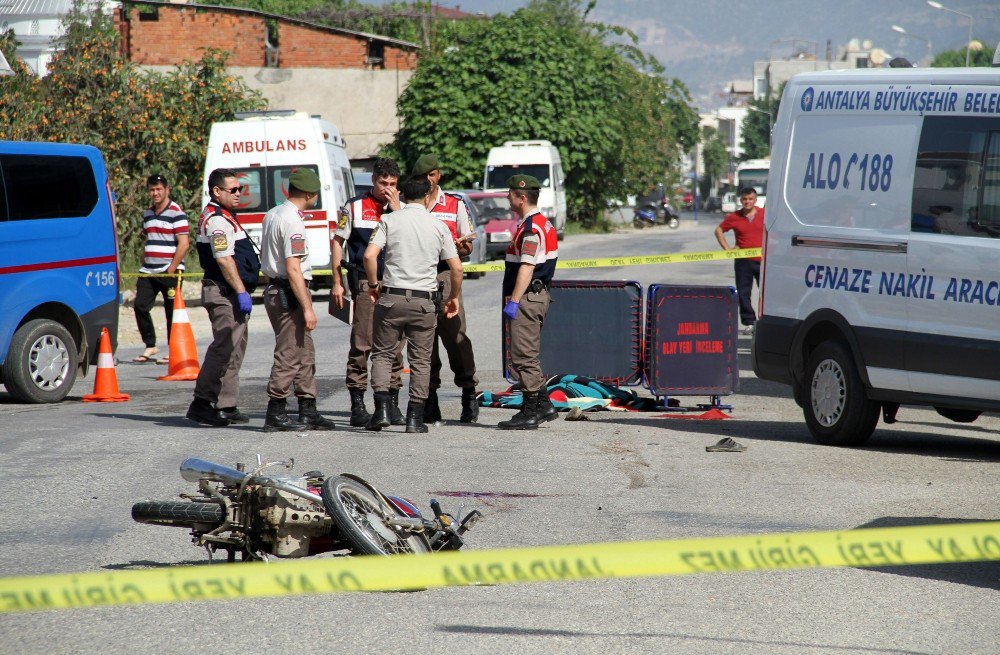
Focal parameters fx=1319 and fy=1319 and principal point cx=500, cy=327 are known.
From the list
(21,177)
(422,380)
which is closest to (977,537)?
(422,380)

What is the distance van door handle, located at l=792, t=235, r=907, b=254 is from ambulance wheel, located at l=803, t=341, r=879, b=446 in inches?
27.1

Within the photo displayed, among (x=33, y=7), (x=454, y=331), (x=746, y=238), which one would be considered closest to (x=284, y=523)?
(x=454, y=331)

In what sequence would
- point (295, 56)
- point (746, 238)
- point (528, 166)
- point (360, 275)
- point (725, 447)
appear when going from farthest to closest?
1. point (295, 56)
2. point (528, 166)
3. point (746, 238)
4. point (360, 275)
5. point (725, 447)

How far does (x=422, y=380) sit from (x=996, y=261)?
385 centimetres

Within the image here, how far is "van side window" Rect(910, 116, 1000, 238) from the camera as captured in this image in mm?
8125

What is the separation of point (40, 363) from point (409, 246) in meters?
4.02

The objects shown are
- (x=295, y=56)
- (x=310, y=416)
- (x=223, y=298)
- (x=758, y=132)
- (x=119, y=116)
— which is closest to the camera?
(x=310, y=416)

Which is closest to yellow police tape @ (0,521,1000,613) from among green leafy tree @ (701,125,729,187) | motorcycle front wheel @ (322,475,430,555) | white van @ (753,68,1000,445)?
motorcycle front wheel @ (322,475,430,555)

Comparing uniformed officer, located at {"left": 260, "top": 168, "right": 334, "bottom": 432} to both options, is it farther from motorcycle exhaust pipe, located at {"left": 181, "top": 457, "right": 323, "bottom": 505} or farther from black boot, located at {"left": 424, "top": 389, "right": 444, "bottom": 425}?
motorcycle exhaust pipe, located at {"left": 181, "top": 457, "right": 323, "bottom": 505}

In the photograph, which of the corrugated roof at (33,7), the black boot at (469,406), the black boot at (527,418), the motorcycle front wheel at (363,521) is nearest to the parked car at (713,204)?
the corrugated roof at (33,7)

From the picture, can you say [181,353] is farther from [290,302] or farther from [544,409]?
[544,409]

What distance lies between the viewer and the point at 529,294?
9719mm

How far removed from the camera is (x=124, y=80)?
2891 centimetres

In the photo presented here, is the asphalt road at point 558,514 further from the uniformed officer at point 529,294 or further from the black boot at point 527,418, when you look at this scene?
the uniformed officer at point 529,294
